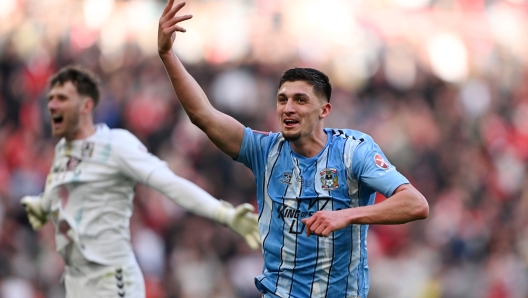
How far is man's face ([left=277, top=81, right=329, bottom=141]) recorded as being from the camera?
17.7 feet

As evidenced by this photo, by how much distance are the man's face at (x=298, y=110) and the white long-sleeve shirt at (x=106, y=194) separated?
1.49 m

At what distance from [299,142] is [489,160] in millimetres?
9267

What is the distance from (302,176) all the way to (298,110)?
0.38 meters

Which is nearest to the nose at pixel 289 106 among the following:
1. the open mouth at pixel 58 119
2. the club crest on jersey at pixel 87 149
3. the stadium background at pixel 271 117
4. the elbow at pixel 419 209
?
the elbow at pixel 419 209

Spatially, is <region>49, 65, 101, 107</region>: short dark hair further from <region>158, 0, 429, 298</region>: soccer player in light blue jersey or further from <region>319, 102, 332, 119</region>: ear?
<region>319, 102, 332, 119</region>: ear

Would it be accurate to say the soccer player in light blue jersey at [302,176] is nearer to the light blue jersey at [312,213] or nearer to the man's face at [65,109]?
the light blue jersey at [312,213]

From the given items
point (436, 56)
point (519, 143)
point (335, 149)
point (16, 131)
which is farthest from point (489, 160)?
point (335, 149)

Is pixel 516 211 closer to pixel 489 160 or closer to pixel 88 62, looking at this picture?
pixel 489 160

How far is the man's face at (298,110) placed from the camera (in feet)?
17.7

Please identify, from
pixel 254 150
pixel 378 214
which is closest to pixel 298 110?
pixel 254 150

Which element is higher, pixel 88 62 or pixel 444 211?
pixel 88 62

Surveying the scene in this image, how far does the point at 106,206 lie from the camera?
268 inches

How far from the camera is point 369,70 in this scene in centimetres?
1443

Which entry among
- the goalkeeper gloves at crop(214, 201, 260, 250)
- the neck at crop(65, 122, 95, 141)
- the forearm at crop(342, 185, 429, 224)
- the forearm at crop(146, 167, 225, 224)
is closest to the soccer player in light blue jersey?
the forearm at crop(342, 185, 429, 224)
